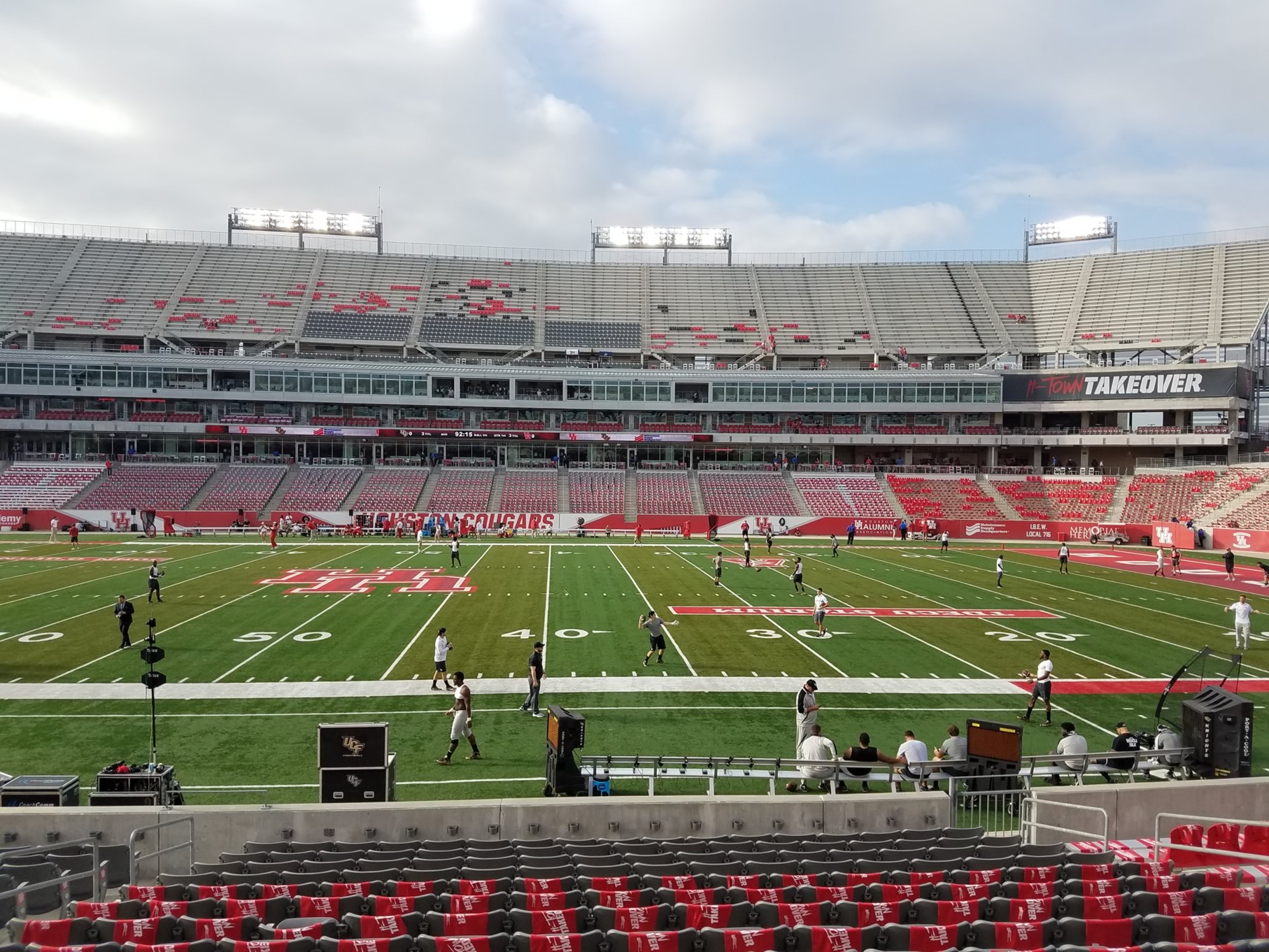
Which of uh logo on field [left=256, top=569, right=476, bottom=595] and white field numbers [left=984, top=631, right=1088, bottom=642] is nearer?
white field numbers [left=984, top=631, right=1088, bottom=642]

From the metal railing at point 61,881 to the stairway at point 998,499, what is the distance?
61236 mm

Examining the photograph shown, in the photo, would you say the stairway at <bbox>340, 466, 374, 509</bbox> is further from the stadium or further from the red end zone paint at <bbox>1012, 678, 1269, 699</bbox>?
the red end zone paint at <bbox>1012, 678, 1269, 699</bbox>

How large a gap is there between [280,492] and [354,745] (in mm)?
55787

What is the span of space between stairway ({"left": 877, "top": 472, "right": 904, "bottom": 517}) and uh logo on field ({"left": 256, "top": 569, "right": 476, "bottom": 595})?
127ft

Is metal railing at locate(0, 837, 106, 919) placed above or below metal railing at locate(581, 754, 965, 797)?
above

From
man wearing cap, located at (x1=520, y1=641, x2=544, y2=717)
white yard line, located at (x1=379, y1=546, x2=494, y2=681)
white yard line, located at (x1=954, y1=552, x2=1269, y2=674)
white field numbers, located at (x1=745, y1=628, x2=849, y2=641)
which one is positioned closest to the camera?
man wearing cap, located at (x1=520, y1=641, x2=544, y2=717)

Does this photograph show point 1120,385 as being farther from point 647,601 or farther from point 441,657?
point 441,657

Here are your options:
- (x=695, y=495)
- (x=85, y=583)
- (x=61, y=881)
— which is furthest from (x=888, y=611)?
(x=695, y=495)

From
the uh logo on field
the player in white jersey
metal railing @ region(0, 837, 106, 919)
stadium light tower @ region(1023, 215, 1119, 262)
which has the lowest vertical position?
the uh logo on field

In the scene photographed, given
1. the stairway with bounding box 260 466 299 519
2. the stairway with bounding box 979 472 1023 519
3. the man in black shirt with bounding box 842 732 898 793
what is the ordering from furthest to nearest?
the stairway with bounding box 979 472 1023 519 < the stairway with bounding box 260 466 299 519 < the man in black shirt with bounding box 842 732 898 793

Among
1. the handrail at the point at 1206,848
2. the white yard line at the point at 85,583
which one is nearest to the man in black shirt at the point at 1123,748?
the handrail at the point at 1206,848

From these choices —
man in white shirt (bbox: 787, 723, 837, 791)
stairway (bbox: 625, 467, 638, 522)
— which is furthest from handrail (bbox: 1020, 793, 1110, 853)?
stairway (bbox: 625, 467, 638, 522)

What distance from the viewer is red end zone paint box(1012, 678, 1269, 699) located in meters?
17.8

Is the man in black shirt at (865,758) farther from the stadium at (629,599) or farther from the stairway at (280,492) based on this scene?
the stairway at (280,492)
